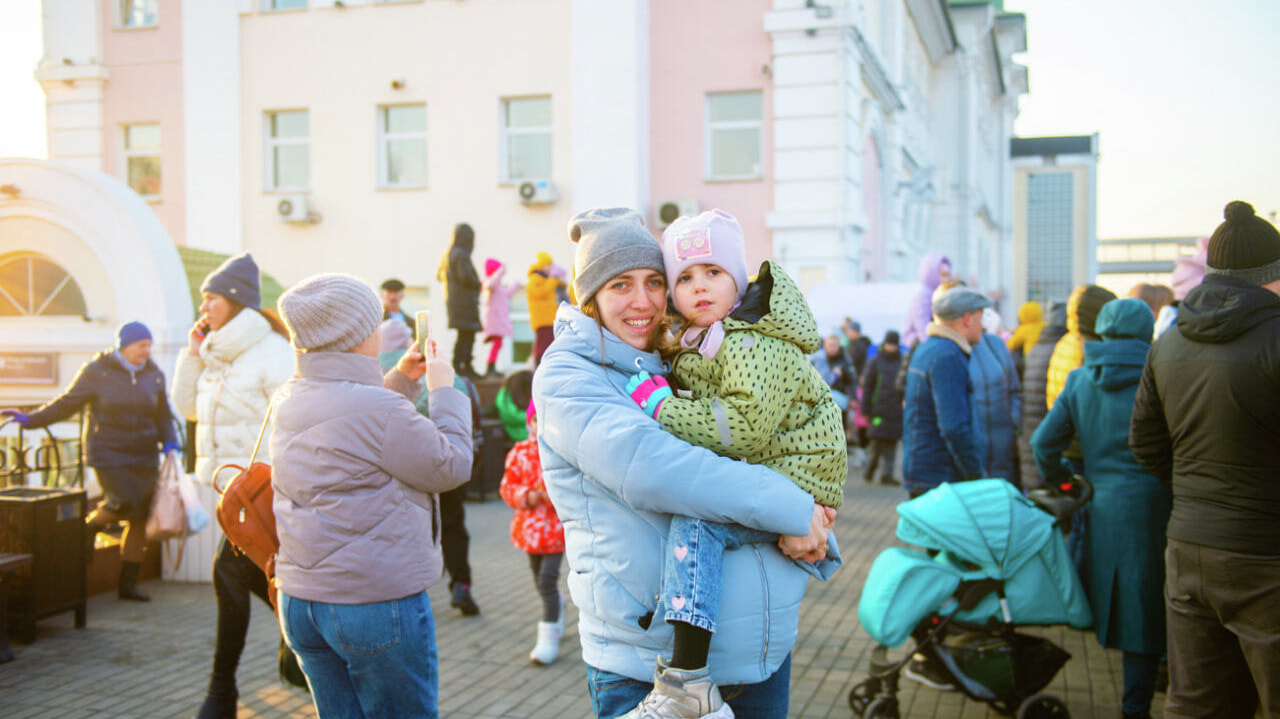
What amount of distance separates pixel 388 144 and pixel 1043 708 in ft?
54.5

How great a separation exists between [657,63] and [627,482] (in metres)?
16.8

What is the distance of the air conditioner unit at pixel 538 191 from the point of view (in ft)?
57.9

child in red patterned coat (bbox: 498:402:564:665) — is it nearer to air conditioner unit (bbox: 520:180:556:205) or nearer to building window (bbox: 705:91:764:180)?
air conditioner unit (bbox: 520:180:556:205)

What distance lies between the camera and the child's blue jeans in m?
2.24

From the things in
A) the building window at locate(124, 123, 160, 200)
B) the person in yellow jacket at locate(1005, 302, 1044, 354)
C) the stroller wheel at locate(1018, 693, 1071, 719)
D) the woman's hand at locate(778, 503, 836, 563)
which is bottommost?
the stroller wheel at locate(1018, 693, 1071, 719)

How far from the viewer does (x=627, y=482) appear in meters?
2.24

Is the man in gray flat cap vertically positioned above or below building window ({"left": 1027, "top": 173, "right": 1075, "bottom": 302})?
below

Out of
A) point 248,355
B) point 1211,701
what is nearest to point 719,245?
point 1211,701

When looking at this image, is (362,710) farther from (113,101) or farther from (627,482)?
(113,101)

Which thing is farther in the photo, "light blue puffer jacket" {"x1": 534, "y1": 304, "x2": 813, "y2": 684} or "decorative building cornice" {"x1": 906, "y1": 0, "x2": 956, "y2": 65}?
"decorative building cornice" {"x1": 906, "y1": 0, "x2": 956, "y2": 65}

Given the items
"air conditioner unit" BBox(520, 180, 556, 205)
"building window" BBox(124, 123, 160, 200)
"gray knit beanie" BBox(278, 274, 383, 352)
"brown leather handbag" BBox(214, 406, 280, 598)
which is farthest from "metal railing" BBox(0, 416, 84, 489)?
"building window" BBox(124, 123, 160, 200)

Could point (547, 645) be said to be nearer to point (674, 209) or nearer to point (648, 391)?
point (648, 391)

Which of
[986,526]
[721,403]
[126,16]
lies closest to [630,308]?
[721,403]

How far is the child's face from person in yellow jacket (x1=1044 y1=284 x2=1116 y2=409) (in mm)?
3868
